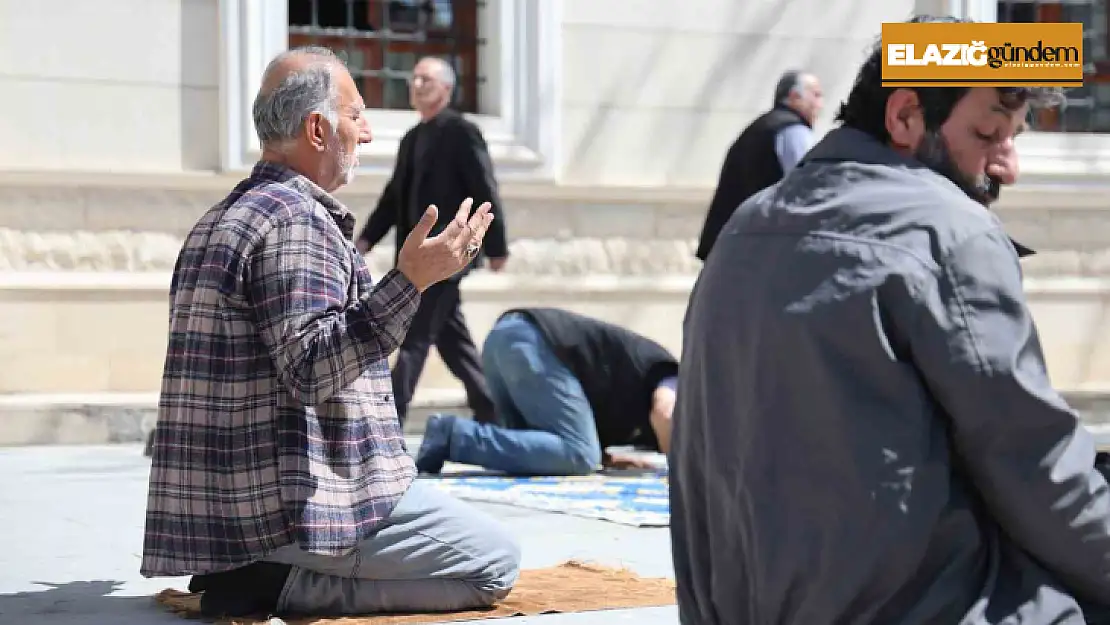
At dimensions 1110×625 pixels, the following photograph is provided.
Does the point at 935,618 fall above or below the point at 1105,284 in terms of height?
above

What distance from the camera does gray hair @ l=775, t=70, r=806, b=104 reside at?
9.30 meters

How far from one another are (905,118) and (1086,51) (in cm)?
1136

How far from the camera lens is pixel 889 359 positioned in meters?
2.39

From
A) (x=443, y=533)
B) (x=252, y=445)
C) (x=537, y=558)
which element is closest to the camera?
(x=252, y=445)

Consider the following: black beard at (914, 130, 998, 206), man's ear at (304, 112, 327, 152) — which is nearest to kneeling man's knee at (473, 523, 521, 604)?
man's ear at (304, 112, 327, 152)

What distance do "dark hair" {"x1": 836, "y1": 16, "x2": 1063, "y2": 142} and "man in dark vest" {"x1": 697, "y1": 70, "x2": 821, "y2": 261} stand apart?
20.6ft

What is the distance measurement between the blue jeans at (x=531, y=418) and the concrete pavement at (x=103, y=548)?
0.83 meters

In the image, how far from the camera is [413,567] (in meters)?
4.47

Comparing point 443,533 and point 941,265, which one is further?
point 443,533

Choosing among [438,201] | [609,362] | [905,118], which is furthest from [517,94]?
Result: [905,118]

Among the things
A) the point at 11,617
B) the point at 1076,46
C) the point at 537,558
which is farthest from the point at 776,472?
the point at 537,558

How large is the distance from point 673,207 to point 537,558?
634 centimetres

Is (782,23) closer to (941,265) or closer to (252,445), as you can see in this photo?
(252,445)

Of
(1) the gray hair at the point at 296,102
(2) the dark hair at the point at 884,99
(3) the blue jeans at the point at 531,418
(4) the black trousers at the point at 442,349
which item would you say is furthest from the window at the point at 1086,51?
(2) the dark hair at the point at 884,99
